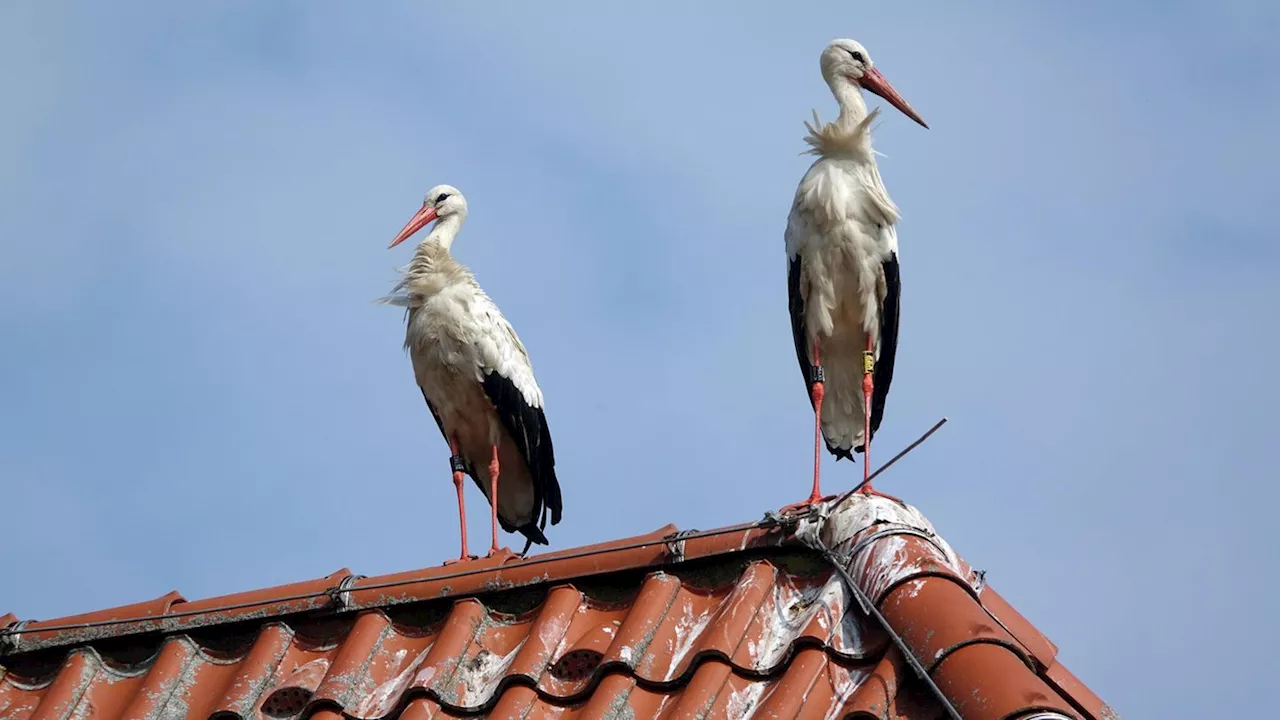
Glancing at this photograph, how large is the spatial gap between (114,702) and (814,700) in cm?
199

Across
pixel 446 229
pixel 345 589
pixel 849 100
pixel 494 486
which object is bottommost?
pixel 345 589

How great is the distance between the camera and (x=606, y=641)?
4.59 m

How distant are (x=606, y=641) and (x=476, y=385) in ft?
16.0

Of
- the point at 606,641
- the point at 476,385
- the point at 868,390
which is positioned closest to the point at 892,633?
the point at 606,641

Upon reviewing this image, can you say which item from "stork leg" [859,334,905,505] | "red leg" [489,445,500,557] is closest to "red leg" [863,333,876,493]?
"stork leg" [859,334,905,505]

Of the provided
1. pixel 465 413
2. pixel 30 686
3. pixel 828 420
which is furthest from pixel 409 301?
pixel 30 686

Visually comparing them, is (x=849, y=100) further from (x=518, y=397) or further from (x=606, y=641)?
(x=606, y=641)

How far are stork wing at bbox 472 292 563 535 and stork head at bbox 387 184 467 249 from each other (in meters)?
1.21

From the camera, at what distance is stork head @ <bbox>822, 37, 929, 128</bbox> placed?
869 centimetres

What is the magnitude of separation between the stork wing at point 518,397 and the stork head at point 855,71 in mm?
2029

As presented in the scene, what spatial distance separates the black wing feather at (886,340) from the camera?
310 inches

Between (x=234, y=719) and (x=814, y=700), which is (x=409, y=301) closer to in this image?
(x=234, y=719)

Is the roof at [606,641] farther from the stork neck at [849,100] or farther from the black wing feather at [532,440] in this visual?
the black wing feather at [532,440]

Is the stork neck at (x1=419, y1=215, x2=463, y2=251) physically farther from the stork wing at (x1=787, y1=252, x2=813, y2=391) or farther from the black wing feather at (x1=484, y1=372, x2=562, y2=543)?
the stork wing at (x1=787, y1=252, x2=813, y2=391)
